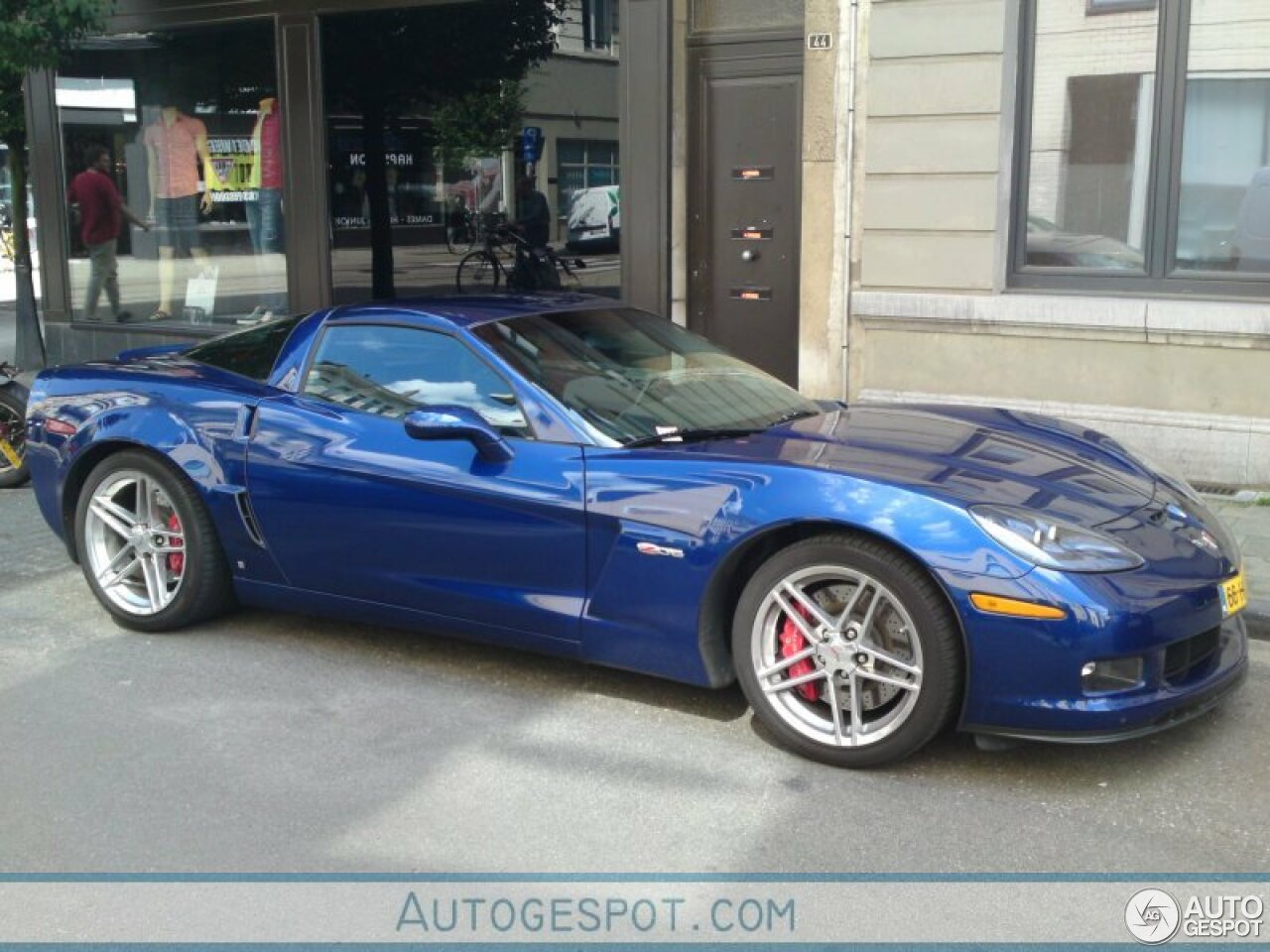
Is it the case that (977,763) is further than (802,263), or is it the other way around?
(802,263)

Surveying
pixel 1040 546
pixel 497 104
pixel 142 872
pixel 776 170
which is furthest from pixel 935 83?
pixel 142 872

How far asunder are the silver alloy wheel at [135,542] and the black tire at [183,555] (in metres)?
0.01

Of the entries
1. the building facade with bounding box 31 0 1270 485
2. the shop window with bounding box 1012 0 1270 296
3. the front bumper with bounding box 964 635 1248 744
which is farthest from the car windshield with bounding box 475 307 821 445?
the shop window with bounding box 1012 0 1270 296

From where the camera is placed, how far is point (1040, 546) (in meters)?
4.07

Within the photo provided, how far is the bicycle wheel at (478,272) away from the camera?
11.6 metres

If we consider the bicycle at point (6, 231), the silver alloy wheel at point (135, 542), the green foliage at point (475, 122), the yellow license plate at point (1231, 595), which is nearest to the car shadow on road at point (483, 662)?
the silver alloy wheel at point (135, 542)

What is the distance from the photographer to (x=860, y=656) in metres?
4.25

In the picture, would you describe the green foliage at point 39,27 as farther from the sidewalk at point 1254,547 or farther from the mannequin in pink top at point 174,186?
the sidewalk at point 1254,547

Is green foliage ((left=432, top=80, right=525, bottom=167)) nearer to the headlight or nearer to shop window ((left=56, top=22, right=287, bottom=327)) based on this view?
shop window ((left=56, top=22, right=287, bottom=327))

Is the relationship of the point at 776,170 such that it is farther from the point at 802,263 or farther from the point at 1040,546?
the point at 1040,546

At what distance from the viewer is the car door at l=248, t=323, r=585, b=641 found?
4770 millimetres

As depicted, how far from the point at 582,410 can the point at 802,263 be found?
16.0 ft

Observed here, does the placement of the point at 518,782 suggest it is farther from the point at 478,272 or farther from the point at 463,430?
the point at 478,272

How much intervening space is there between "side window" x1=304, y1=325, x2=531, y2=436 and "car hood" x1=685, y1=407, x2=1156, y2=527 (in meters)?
0.81
